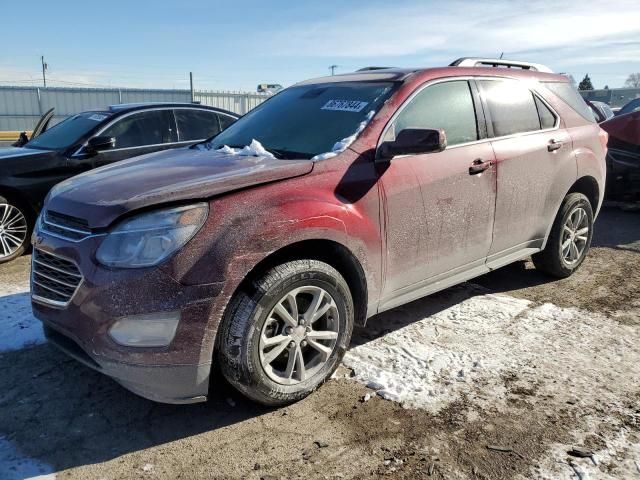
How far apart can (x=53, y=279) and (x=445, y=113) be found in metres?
2.69

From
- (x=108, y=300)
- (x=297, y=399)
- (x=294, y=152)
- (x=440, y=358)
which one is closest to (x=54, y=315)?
(x=108, y=300)

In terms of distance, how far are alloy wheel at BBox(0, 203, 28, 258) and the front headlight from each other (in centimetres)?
401

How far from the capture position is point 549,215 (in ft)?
15.1

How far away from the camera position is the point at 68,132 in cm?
662

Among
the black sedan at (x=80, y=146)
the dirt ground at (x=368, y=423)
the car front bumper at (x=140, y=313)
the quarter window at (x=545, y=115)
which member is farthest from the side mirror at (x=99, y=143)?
the quarter window at (x=545, y=115)

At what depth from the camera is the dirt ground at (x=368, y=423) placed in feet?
8.25

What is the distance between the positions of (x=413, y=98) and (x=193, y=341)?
2.12 m

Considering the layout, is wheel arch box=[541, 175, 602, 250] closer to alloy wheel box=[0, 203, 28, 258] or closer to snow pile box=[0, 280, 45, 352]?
snow pile box=[0, 280, 45, 352]

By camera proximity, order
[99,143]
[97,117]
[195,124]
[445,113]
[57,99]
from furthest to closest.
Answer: [57,99], [195,124], [97,117], [99,143], [445,113]

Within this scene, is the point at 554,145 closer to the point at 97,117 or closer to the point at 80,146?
the point at 80,146

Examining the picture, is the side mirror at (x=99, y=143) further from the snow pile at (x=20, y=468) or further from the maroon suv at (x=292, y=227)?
the snow pile at (x=20, y=468)

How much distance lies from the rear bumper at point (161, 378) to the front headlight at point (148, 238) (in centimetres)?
49

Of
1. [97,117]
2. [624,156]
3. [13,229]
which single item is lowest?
[13,229]

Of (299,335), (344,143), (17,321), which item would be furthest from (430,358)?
(17,321)
